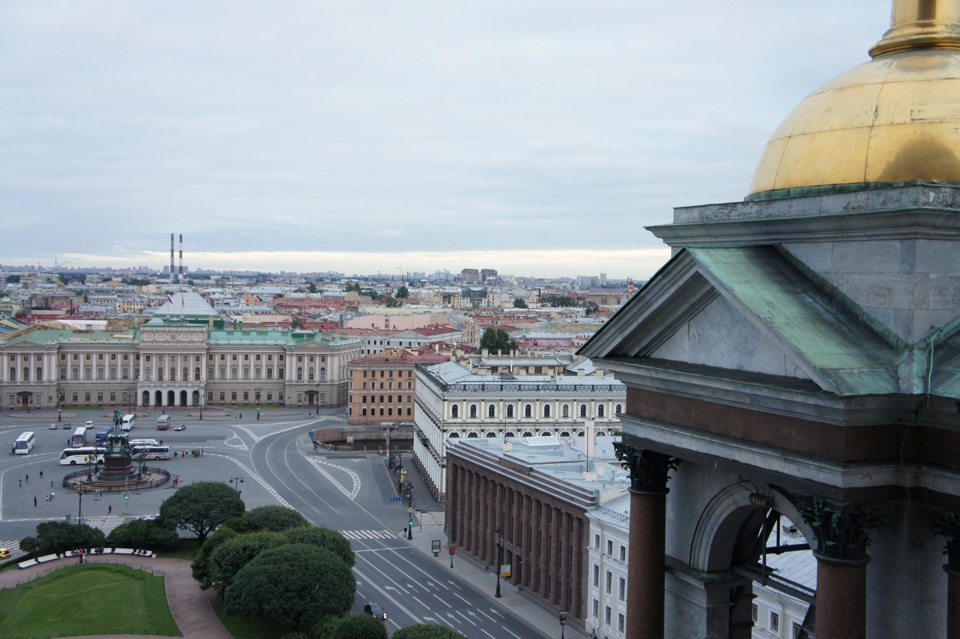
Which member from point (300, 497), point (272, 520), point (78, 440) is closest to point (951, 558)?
point (272, 520)

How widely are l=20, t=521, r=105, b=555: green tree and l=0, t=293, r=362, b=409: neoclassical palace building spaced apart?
77.5 metres

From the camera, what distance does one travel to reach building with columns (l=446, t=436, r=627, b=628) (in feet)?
178

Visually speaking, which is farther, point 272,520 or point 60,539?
point 60,539

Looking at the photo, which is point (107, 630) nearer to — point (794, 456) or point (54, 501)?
point (54, 501)

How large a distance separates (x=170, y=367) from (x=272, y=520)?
88.3m

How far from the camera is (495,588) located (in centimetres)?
6003

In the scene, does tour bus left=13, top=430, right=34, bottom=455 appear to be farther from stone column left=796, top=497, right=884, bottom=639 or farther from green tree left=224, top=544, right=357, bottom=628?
stone column left=796, top=497, right=884, bottom=639

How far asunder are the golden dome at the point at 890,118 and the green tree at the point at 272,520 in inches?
2028

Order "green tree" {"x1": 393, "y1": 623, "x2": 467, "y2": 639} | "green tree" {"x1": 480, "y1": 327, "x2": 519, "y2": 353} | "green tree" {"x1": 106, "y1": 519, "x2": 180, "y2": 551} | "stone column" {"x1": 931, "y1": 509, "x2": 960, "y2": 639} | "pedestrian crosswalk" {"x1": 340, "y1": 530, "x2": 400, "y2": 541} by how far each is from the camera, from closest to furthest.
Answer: "stone column" {"x1": 931, "y1": 509, "x2": 960, "y2": 639} → "green tree" {"x1": 393, "y1": 623, "x2": 467, "y2": 639} → "green tree" {"x1": 106, "y1": 519, "x2": 180, "y2": 551} → "pedestrian crosswalk" {"x1": 340, "y1": 530, "x2": 400, "y2": 541} → "green tree" {"x1": 480, "y1": 327, "x2": 519, "y2": 353}

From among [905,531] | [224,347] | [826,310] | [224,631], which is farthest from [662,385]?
[224,347]

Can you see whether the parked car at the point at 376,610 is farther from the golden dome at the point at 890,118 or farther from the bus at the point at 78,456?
the bus at the point at 78,456

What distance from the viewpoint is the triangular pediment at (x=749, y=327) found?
10.9 m

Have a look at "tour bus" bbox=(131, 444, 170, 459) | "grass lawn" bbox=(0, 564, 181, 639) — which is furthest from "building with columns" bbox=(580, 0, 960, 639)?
"tour bus" bbox=(131, 444, 170, 459)

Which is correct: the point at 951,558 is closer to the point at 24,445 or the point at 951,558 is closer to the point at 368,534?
the point at 368,534
